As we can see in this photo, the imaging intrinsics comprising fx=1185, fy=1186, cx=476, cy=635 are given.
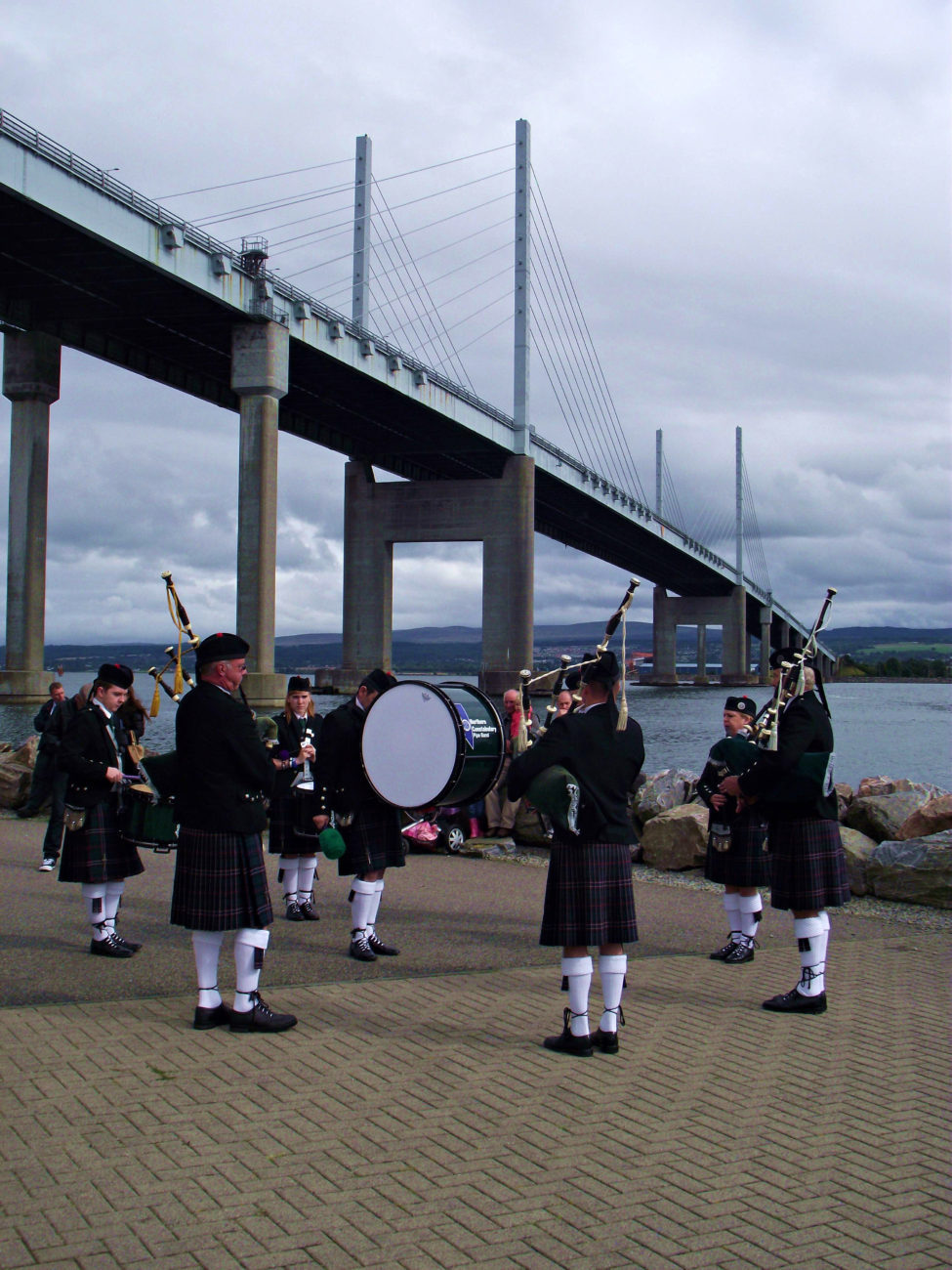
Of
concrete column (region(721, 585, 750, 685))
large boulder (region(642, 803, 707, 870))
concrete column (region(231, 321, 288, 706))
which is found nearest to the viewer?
large boulder (region(642, 803, 707, 870))

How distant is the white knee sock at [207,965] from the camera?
17.9 ft

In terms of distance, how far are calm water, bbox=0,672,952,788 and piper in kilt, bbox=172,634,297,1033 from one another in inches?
634

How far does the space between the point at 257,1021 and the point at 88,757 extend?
2.12 metres

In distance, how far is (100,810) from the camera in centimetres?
680

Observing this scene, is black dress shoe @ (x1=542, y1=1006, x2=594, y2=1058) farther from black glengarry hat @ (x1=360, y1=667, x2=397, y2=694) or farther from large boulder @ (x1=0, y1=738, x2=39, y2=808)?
large boulder @ (x1=0, y1=738, x2=39, y2=808)

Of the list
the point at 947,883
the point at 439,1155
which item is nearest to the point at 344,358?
the point at 947,883

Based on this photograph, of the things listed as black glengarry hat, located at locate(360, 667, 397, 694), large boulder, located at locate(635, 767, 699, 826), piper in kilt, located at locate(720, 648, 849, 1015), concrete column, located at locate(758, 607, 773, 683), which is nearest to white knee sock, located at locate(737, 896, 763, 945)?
piper in kilt, located at locate(720, 648, 849, 1015)

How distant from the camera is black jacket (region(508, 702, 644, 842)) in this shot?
5.13m

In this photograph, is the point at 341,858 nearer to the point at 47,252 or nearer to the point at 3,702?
the point at 47,252

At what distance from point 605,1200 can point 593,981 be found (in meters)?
2.72

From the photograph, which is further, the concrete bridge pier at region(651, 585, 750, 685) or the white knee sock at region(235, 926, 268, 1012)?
the concrete bridge pier at region(651, 585, 750, 685)

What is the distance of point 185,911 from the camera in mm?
5504

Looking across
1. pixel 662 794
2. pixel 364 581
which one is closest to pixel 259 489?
pixel 364 581

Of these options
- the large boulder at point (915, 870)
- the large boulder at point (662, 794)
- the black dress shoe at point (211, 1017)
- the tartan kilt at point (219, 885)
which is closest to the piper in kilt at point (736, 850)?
the large boulder at point (915, 870)
